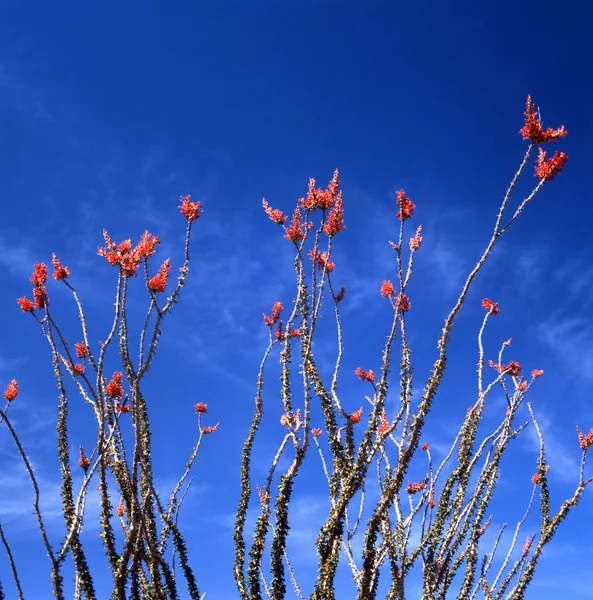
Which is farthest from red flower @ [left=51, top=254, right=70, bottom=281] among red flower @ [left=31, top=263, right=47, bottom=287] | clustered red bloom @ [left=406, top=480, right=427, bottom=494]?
clustered red bloom @ [left=406, top=480, right=427, bottom=494]

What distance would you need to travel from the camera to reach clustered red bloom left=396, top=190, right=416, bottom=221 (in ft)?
26.2

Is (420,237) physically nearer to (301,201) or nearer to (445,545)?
(301,201)

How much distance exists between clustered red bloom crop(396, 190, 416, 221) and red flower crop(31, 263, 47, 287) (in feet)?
15.8

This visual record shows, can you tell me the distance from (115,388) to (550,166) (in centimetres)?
581

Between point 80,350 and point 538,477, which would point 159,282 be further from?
point 538,477

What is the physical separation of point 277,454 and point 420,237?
360cm

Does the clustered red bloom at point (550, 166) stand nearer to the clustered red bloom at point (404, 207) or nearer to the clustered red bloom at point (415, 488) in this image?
the clustered red bloom at point (404, 207)

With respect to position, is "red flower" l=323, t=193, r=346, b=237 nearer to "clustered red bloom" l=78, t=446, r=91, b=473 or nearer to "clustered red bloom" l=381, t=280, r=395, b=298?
"clustered red bloom" l=381, t=280, r=395, b=298

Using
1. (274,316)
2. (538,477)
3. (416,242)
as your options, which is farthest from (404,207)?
(538,477)

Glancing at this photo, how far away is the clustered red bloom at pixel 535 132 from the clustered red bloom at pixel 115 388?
5703mm

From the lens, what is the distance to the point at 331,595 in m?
7.51

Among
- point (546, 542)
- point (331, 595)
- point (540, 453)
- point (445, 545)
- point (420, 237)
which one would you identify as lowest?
point (331, 595)

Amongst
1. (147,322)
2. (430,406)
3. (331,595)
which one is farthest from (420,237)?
(331,595)

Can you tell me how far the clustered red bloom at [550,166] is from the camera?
682 centimetres
